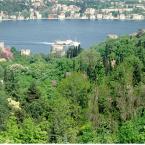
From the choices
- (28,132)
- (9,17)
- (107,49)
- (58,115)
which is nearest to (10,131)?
(28,132)

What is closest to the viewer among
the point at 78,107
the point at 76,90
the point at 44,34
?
the point at 78,107

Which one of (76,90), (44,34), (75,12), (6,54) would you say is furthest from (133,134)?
(75,12)

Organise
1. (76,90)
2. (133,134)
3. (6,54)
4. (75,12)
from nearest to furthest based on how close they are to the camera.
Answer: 1. (133,134)
2. (76,90)
3. (6,54)
4. (75,12)

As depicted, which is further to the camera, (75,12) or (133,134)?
(75,12)

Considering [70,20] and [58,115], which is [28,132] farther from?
[70,20]

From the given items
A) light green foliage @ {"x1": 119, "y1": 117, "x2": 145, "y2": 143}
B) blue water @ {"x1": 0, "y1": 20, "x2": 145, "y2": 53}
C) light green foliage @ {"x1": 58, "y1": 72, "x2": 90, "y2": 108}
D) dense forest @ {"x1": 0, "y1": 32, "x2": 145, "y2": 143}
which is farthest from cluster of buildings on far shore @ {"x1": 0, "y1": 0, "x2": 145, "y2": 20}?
light green foliage @ {"x1": 119, "y1": 117, "x2": 145, "y2": 143}

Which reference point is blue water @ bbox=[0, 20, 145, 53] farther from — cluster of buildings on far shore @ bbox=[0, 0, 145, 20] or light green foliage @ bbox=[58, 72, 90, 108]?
light green foliage @ bbox=[58, 72, 90, 108]

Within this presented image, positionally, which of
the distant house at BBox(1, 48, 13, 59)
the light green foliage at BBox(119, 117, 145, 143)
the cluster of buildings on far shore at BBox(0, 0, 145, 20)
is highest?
the light green foliage at BBox(119, 117, 145, 143)

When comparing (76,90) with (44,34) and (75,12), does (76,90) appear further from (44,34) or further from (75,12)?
(75,12)
